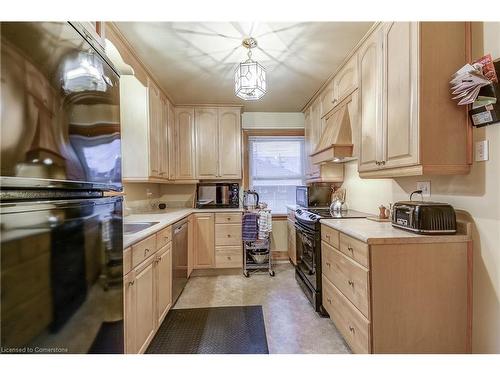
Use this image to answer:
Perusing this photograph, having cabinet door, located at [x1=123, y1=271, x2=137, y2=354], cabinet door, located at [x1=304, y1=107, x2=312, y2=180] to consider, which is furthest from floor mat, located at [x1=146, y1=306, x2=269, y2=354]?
cabinet door, located at [x1=304, y1=107, x2=312, y2=180]

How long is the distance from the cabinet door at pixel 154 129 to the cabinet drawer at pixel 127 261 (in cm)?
144

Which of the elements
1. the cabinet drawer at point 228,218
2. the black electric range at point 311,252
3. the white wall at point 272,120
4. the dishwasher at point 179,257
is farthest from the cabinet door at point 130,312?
the white wall at point 272,120

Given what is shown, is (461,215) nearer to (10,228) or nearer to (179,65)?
(10,228)

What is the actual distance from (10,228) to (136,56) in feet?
6.96

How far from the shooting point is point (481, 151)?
1.29 meters

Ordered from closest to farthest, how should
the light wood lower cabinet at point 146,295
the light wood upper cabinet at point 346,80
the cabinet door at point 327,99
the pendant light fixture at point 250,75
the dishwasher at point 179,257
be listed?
the light wood lower cabinet at point 146,295
the pendant light fixture at point 250,75
the light wood upper cabinet at point 346,80
the dishwasher at point 179,257
the cabinet door at point 327,99

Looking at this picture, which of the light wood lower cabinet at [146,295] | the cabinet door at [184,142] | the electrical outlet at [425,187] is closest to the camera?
the light wood lower cabinet at [146,295]

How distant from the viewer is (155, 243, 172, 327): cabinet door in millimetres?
1857

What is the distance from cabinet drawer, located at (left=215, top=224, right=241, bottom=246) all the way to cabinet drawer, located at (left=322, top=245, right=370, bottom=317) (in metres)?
1.44

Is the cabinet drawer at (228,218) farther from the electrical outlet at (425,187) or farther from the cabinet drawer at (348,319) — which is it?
the electrical outlet at (425,187)

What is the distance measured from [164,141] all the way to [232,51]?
152 centimetres

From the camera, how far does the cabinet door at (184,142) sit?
11.4 ft

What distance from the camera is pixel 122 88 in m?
2.45

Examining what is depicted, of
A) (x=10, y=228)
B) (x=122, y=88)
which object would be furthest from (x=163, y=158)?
(x=10, y=228)
